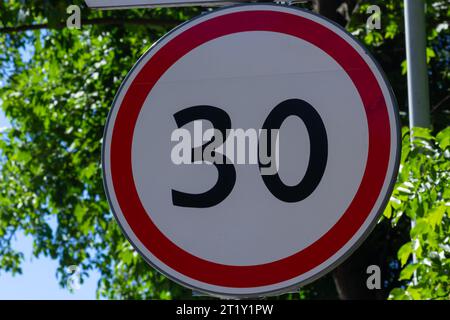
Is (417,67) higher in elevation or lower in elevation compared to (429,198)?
higher

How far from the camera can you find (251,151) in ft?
5.51

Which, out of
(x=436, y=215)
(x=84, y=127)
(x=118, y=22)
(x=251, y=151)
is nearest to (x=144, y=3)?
(x=251, y=151)

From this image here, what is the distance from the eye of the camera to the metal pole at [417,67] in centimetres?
586

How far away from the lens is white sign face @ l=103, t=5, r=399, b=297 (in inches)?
64.8

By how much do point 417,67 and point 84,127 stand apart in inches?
196

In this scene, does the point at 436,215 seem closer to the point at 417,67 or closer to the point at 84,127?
the point at 417,67

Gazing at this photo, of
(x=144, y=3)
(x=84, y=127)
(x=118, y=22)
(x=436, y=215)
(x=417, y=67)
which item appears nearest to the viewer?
(x=144, y=3)

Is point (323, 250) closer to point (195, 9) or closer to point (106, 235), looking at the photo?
point (195, 9)

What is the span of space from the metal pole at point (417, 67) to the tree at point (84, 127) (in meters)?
1.95

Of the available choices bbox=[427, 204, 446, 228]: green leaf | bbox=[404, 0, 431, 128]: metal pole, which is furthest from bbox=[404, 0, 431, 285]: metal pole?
bbox=[427, 204, 446, 228]: green leaf

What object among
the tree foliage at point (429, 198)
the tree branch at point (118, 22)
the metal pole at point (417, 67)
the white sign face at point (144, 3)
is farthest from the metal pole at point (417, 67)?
the white sign face at point (144, 3)

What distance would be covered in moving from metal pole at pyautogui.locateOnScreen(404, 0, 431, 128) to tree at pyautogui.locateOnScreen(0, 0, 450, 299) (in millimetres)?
1949
